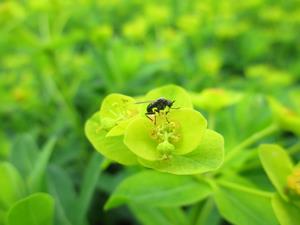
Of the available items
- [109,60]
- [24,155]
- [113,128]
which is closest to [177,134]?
[113,128]

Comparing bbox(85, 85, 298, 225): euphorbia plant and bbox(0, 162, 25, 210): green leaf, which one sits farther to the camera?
bbox(0, 162, 25, 210): green leaf

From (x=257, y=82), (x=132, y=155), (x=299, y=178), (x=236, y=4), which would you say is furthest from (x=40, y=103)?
(x=236, y=4)

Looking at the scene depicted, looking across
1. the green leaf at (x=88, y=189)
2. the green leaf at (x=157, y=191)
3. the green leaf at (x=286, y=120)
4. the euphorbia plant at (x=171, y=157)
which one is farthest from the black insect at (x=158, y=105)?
the green leaf at (x=286, y=120)

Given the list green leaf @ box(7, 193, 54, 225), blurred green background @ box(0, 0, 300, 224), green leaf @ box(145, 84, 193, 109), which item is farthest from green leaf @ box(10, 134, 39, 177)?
green leaf @ box(145, 84, 193, 109)

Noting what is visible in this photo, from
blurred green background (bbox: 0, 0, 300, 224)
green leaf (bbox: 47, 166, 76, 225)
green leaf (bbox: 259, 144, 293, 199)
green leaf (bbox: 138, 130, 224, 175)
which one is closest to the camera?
green leaf (bbox: 138, 130, 224, 175)

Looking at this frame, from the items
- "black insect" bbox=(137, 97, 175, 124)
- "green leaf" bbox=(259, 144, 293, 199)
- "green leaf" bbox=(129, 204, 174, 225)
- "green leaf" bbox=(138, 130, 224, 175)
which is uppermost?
"black insect" bbox=(137, 97, 175, 124)

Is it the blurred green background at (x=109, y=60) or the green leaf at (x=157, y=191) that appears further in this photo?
→ the blurred green background at (x=109, y=60)

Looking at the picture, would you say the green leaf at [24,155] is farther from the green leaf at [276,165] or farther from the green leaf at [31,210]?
the green leaf at [276,165]

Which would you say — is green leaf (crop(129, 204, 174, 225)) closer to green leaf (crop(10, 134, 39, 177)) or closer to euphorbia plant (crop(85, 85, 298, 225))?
euphorbia plant (crop(85, 85, 298, 225))
